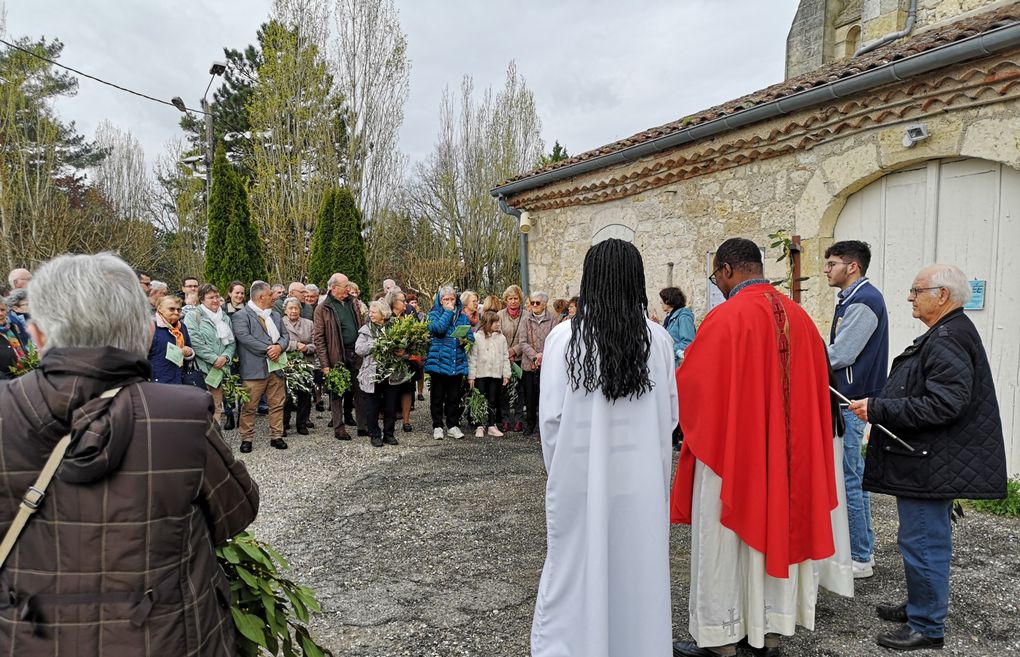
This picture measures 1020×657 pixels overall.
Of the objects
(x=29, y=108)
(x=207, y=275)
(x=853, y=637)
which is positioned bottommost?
(x=853, y=637)

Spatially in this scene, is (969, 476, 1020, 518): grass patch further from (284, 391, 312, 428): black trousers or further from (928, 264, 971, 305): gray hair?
(284, 391, 312, 428): black trousers

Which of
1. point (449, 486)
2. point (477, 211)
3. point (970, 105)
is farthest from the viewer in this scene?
point (477, 211)

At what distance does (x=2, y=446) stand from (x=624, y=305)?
2.12 metres

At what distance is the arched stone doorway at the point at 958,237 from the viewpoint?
5.48 m

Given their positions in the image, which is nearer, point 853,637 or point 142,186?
point 853,637

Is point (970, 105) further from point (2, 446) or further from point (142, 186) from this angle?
point (142, 186)

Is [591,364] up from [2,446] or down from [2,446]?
up

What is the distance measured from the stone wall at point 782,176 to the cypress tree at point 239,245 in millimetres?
7954

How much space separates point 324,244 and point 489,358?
964 cm

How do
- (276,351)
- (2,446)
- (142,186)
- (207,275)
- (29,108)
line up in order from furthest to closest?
A: (142,186)
(29,108)
(207,275)
(276,351)
(2,446)

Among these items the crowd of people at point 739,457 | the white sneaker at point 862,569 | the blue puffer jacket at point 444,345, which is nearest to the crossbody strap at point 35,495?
the crowd of people at point 739,457

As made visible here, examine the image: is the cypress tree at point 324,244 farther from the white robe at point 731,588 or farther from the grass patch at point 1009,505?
the white robe at point 731,588

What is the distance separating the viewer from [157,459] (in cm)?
156

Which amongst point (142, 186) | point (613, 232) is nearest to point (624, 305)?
point (613, 232)
